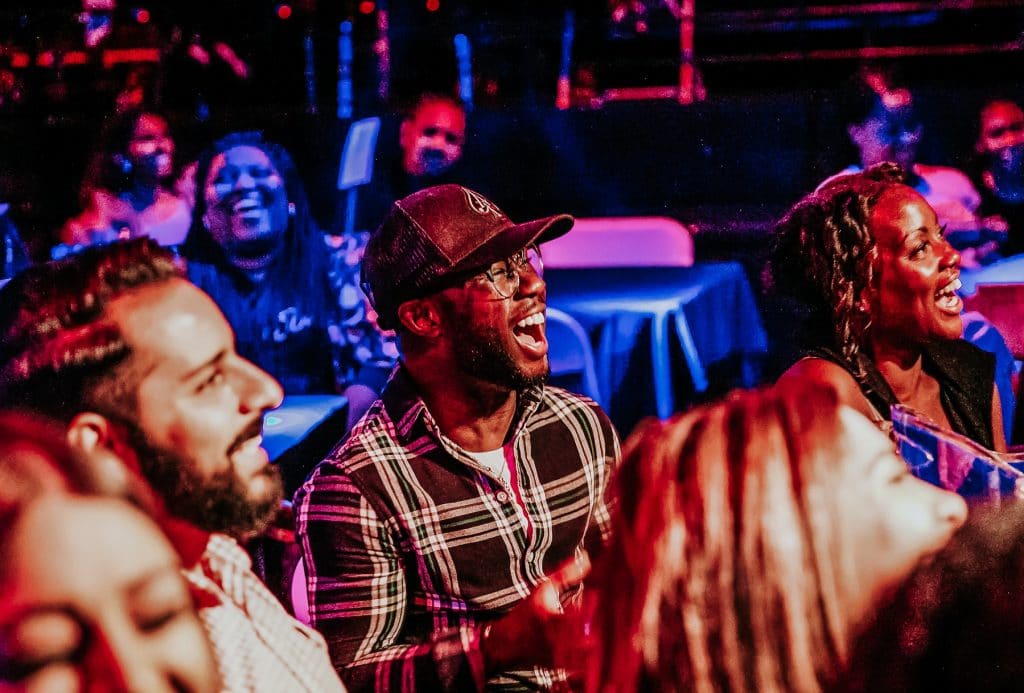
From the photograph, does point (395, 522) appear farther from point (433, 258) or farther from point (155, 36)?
point (155, 36)

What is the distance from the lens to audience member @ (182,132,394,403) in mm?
4508

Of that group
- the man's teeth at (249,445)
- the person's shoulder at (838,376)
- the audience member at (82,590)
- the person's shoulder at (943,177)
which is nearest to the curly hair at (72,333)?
the man's teeth at (249,445)

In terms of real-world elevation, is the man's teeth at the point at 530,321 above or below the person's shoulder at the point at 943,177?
below

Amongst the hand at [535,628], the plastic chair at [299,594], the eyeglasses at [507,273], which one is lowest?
the plastic chair at [299,594]

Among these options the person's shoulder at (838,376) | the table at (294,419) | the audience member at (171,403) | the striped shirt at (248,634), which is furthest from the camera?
the table at (294,419)

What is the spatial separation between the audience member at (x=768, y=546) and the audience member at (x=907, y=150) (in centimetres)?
346

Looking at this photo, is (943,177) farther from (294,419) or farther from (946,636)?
(946,636)

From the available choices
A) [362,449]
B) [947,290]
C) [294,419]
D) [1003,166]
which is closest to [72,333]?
[362,449]

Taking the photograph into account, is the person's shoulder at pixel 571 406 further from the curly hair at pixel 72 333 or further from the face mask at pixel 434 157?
the face mask at pixel 434 157

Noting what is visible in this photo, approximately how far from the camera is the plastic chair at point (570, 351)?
455cm

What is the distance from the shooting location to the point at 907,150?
4.51m

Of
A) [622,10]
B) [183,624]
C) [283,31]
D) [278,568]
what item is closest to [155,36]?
[283,31]

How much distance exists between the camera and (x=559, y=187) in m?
4.63

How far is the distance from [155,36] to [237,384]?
476 centimetres
